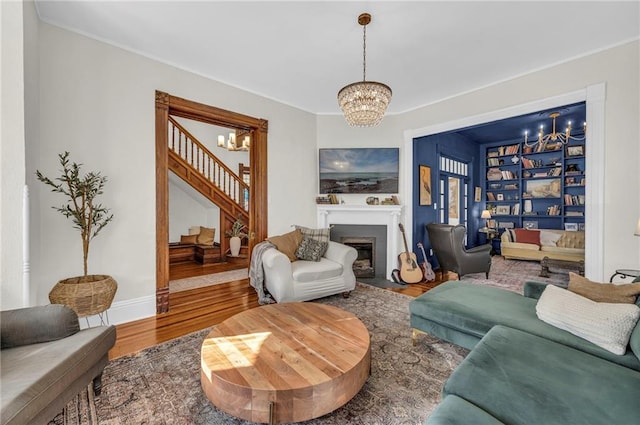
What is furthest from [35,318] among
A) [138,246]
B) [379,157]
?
[379,157]

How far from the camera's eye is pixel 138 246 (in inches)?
117

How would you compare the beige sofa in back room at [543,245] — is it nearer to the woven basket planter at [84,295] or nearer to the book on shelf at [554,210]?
the book on shelf at [554,210]

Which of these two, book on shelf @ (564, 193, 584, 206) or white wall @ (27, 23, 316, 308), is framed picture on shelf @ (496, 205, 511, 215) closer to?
book on shelf @ (564, 193, 584, 206)

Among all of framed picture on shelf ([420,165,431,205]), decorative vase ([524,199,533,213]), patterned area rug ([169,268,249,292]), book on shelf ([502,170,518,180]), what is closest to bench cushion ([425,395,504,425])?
patterned area rug ([169,268,249,292])

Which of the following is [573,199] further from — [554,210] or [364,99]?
[364,99]

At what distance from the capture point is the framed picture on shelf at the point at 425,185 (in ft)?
16.1

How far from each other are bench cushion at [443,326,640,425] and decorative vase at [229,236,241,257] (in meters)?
5.20

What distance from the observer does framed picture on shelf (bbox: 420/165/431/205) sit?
4.91 metres

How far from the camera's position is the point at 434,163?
5.30m

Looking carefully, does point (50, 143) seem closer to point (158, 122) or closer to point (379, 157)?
point (158, 122)

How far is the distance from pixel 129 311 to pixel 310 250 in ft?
7.01

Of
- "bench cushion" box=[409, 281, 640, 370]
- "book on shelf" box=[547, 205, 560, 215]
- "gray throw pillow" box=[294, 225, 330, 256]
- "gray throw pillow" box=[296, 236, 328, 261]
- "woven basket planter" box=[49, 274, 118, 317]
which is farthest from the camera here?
"book on shelf" box=[547, 205, 560, 215]

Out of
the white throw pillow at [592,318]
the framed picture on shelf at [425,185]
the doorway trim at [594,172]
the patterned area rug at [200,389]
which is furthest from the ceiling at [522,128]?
the patterned area rug at [200,389]

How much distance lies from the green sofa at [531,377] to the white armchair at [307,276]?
5.18 feet
